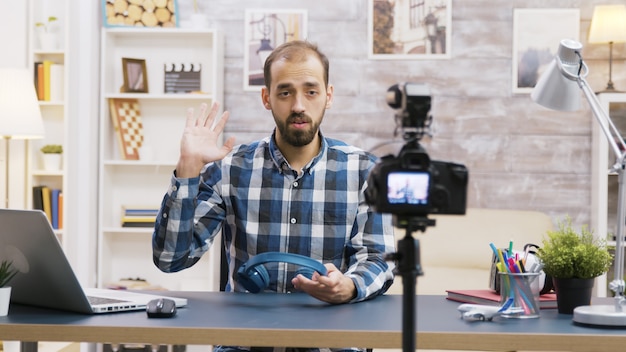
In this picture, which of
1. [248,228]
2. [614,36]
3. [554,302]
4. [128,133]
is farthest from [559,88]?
[128,133]

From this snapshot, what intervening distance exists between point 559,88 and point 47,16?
3.47 meters

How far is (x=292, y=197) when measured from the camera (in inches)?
83.5

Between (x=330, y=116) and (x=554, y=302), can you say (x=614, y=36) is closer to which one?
(x=330, y=116)

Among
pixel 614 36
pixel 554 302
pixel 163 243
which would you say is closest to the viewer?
pixel 554 302

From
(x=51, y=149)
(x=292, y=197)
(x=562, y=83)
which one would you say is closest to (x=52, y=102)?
(x=51, y=149)

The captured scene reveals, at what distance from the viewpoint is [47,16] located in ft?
15.2

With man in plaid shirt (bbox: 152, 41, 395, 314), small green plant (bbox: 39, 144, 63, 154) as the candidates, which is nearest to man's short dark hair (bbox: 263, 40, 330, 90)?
man in plaid shirt (bbox: 152, 41, 395, 314)

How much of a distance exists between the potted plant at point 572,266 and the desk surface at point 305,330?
0.06 m

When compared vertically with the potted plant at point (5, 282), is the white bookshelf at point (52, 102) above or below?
above

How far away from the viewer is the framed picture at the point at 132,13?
14.9 ft

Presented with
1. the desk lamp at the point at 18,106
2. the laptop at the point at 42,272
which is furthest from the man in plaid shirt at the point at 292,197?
the desk lamp at the point at 18,106

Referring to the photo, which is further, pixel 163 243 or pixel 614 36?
pixel 614 36

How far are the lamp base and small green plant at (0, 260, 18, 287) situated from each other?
43.9 inches

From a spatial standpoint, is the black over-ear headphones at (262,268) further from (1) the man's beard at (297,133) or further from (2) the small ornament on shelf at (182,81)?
(2) the small ornament on shelf at (182,81)
